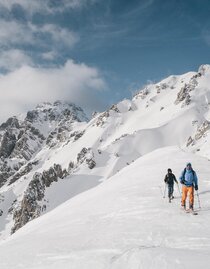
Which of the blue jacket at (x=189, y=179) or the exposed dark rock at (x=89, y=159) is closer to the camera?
the blue jacket at (x=189, y=179)

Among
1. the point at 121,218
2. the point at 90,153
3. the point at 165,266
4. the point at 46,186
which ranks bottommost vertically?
the point at 165,266

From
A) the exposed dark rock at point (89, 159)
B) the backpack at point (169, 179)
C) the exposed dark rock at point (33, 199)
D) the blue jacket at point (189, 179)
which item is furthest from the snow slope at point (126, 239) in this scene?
the exposed dark rock at point (89, 159)

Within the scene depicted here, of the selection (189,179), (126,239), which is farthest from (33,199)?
(126,239)

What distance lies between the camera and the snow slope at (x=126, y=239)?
11.4 metres

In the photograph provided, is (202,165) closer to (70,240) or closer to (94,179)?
(70,240)

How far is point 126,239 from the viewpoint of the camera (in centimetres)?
1593

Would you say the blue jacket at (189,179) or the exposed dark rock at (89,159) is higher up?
the exposed dark rock at (89,159)

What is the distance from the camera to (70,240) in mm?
16516

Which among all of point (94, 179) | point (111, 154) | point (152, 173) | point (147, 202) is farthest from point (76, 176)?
point (147, 202)

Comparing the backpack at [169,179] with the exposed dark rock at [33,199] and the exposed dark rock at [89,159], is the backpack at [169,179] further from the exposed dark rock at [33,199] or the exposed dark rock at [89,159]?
the exposed dark rock at [89,159]

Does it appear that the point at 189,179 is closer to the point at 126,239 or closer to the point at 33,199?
the point at 126,239

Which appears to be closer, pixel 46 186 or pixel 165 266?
pixel 165 266

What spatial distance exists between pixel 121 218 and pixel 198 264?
35.3 ft

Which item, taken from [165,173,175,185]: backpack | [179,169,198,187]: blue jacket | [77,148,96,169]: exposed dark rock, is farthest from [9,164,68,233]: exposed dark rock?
[179,169,198,187]: blue jacket
